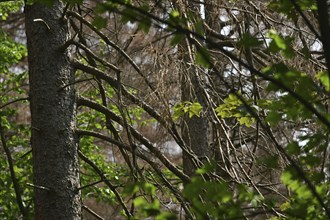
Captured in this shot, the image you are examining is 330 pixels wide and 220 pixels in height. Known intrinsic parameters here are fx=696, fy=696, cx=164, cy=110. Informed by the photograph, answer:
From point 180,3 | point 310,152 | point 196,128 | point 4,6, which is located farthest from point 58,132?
point 4,6

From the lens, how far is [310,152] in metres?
2.62

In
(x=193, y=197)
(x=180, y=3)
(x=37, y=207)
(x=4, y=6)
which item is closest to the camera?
(x=193, y=197)

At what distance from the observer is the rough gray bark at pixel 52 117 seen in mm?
4461

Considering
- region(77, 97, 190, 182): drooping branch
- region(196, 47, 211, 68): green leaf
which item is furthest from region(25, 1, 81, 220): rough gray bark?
region(196, 47, 211, 68): green leaf

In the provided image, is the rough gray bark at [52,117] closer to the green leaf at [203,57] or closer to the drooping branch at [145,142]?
the drooping branch at [145,142]

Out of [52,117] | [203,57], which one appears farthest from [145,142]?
[203,57]

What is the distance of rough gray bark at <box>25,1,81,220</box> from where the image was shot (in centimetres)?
446

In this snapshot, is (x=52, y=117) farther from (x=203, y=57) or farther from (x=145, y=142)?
(x=203, y=57)

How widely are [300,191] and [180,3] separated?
8.73 ft

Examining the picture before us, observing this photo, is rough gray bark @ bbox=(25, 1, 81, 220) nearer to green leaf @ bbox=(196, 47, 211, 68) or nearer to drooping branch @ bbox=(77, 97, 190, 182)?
drooping branch @ bbox=(77, 97, 190, 182)

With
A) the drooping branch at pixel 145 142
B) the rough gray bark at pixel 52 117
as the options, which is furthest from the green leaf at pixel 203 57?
the rough gray bark at pixel 52 117

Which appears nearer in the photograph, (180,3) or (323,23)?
(323,23)

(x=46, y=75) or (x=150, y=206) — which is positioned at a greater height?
(x=46, y=75)

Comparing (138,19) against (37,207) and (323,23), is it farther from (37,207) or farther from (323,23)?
(37,207)
